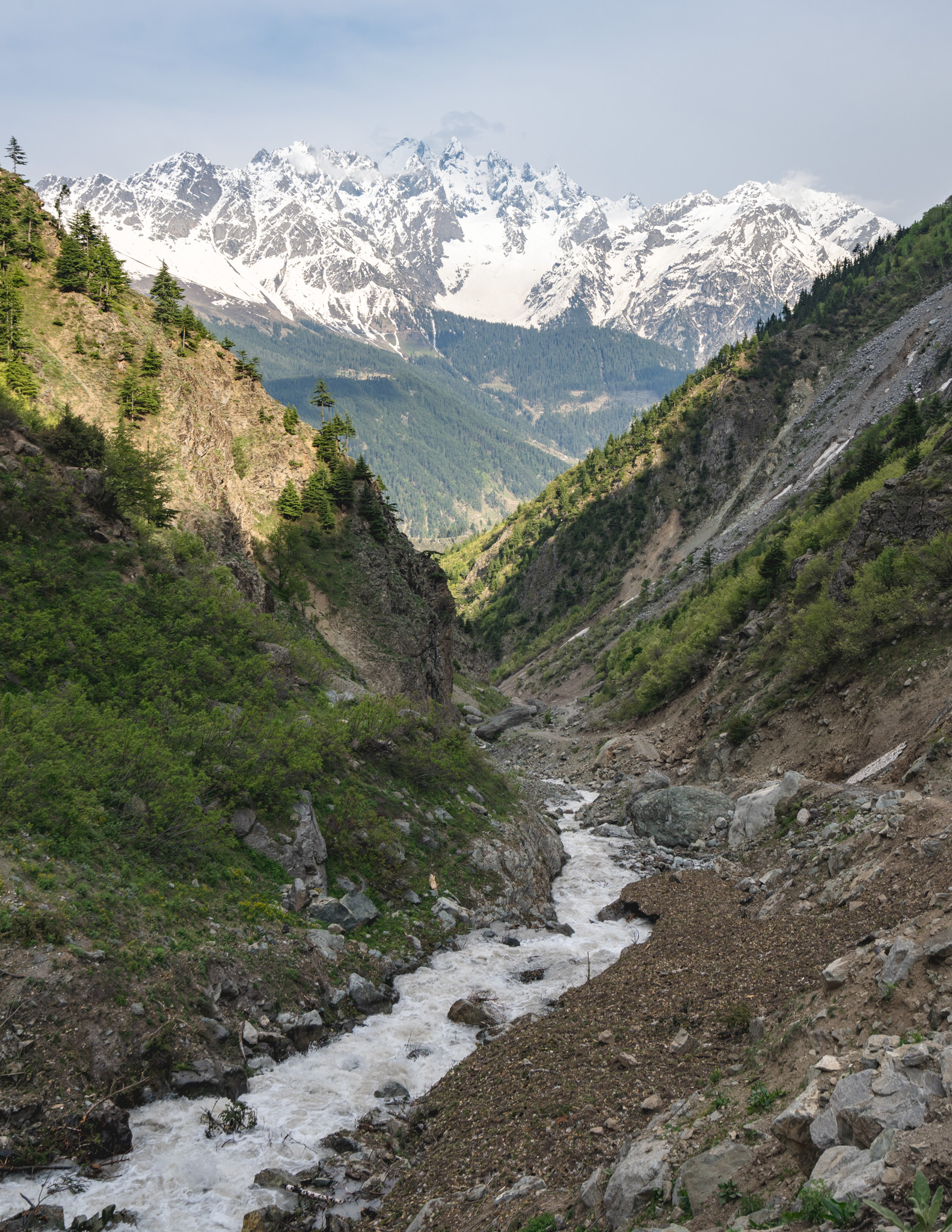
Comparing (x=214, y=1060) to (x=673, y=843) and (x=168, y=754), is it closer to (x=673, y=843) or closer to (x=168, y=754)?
(x=168, y=754)

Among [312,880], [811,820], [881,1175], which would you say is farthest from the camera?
[811,820]

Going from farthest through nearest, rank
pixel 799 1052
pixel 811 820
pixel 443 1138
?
1. pixel 811 820
2. pixel 443 1138
3. pixel 799 1052

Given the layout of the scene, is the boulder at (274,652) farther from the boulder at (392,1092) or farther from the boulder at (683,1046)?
the boulder at (683,1046)

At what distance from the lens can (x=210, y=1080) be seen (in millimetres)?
14016

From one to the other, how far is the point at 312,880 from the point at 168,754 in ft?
19.2

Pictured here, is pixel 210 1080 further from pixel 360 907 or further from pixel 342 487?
pixel 342 487

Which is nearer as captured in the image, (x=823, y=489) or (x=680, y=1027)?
(x=680, y=1027)

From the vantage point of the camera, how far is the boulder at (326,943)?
18.6 metres

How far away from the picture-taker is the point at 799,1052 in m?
10.6

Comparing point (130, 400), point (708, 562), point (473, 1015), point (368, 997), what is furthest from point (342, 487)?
point (708, 562)

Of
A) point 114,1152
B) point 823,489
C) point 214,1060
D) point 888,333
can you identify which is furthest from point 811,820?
point 888,333

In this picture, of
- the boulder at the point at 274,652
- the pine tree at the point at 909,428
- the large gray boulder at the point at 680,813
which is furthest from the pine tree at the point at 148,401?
the pine tree at the point at 909,428

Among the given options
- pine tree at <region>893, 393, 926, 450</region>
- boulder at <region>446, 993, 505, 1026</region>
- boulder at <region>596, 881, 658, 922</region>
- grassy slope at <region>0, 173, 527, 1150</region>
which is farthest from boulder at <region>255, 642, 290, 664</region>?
pine tree at <region>893, 393, 926, 450</region>

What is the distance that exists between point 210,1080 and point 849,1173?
39.9 feet
